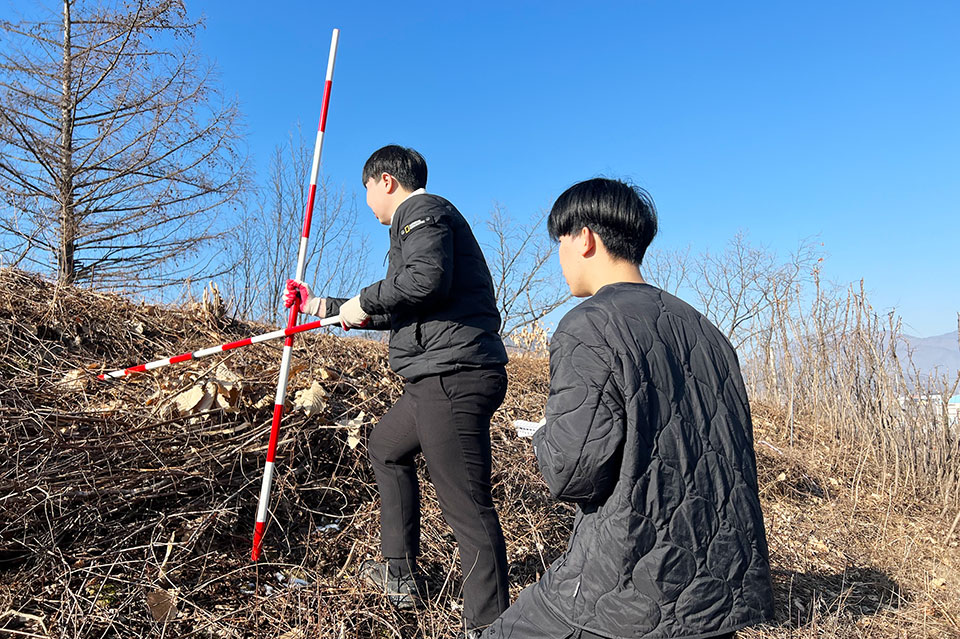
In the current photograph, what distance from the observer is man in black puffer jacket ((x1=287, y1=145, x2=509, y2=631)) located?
2377 millimetres

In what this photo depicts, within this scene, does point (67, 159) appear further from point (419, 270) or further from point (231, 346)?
point (419, 270)

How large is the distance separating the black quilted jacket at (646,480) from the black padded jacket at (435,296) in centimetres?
95

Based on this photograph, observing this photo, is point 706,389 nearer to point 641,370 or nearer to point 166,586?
point 641,370

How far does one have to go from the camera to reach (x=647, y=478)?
142cm

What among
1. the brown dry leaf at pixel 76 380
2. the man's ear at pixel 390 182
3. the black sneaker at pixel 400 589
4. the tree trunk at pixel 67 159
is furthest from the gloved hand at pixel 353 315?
the tree trunk at pixel 67 159

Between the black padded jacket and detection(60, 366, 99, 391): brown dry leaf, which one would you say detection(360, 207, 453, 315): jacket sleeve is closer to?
the black padded jacket

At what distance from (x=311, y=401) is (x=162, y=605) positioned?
1315 millimetres

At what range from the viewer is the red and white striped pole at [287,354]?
2949mm

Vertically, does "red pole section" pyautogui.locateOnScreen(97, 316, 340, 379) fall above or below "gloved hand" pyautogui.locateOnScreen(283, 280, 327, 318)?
below

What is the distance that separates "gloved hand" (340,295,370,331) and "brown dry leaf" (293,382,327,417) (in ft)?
3.74

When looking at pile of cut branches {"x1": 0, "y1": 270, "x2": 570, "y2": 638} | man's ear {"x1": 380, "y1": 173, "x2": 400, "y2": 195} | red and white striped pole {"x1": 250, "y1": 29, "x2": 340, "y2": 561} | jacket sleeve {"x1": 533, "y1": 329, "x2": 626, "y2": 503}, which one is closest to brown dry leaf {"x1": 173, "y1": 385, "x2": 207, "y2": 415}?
pile of cut branches {"x1": 0, "y1": 270, "x2": 570, "y2": 638}

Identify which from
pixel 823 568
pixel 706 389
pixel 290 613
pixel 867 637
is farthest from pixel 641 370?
pixel 823 568

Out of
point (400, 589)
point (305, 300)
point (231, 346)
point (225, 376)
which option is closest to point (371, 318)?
point (305, 300)

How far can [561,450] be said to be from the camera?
142 centimetres
